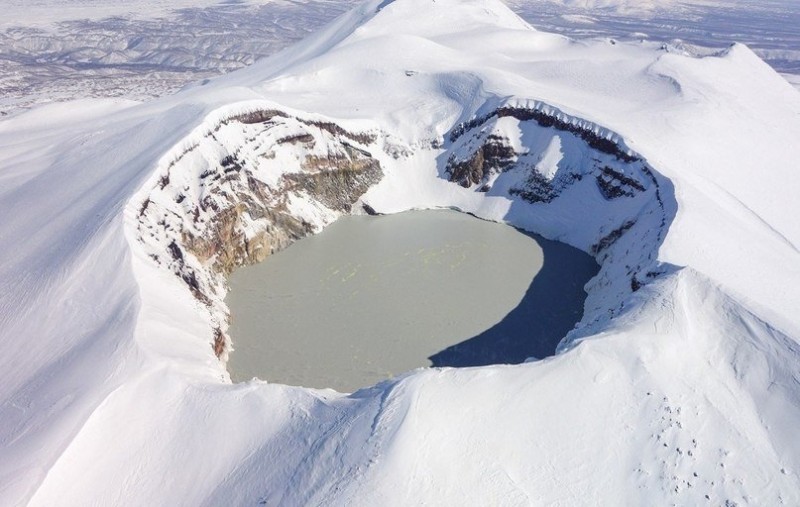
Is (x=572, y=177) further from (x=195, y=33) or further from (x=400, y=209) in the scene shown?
(x=195, y=33)

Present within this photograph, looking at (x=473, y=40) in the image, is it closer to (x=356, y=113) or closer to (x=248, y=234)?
(x=356, y=113)

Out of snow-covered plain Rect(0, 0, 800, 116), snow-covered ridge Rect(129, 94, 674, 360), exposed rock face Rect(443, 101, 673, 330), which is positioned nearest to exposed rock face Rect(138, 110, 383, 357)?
snow-covered ridge Rect(129, 94, 674, 360)

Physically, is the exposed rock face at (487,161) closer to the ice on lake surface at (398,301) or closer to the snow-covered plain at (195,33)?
the ice on lake surface at (398,301)

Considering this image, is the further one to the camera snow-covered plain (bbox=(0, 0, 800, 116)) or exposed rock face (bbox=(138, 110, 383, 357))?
snow-covered plain (bbox=(0, 0, 800, 116))

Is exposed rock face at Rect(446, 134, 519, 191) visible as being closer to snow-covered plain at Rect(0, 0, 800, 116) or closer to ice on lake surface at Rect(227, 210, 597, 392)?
ice on lake surface at Rect(227, 210, 597, 392)

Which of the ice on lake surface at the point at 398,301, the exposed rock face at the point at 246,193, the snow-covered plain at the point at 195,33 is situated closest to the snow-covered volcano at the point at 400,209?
the exposed rock face at the point at 246,193

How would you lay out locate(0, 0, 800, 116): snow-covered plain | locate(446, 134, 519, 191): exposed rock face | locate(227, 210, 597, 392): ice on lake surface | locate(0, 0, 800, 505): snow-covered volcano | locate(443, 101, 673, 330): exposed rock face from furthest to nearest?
locate(0, 0, 800, 116): snow-covered plain, locate(446, 134, 519, 191): exposed rock face, locate(443, 101, 673, 330): exposed rock face, locate(227, 210, 597, 392): ice on lake surface, locate(0, 0, 800, 505): snow-covered volcano

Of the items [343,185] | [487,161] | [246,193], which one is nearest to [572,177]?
[487,161]
